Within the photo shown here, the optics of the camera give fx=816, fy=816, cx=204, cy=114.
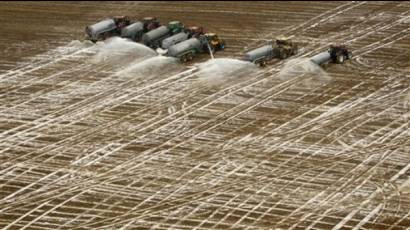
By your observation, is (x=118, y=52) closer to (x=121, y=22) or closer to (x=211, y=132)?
(x=121, y=22)

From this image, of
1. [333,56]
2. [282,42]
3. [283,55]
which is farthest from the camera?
[282,42]

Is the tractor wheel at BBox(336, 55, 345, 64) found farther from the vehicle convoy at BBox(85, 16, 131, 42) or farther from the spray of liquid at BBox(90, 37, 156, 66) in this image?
the vehicle convoy at BBox(85, 16, 131, 42)

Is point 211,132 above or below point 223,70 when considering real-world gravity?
below

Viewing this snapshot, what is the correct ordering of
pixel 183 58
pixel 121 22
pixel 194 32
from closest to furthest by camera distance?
pixel 183 58 < pixel 194 32 < pixel 121 22

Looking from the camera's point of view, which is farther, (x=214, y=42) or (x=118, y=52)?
(x=118, y=52)

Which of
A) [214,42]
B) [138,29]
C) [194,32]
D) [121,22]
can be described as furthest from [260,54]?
[121,22]

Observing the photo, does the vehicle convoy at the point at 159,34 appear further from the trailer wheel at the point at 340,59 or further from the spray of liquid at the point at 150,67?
the trailer wheel at the point at 340,59

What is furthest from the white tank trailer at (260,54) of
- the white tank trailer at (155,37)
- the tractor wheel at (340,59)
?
the white tank trailer at (155,37)

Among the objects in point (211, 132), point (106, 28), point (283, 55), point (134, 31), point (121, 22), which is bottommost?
point (211, 132)
